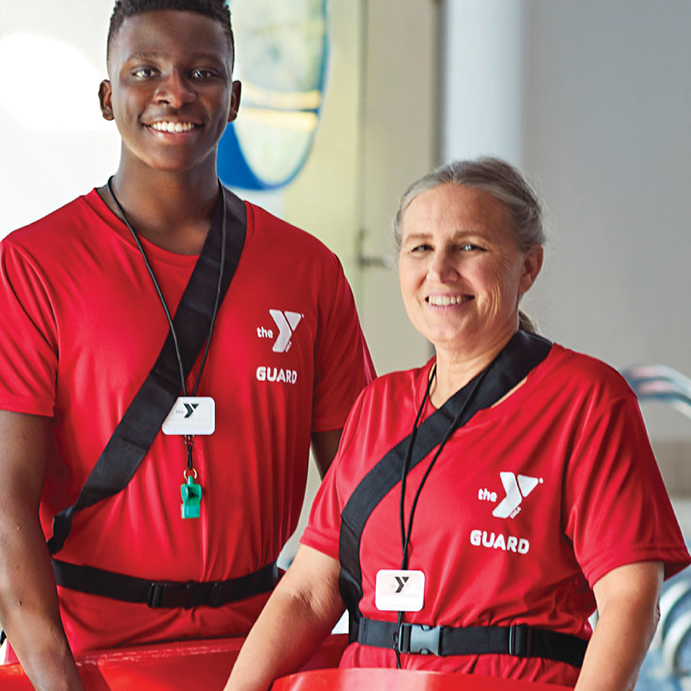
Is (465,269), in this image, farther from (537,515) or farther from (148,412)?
(148,412)

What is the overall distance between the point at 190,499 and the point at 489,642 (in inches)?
21.2

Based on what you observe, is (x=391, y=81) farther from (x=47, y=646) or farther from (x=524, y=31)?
(x=47, y=646)

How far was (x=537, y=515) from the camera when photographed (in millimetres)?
1327

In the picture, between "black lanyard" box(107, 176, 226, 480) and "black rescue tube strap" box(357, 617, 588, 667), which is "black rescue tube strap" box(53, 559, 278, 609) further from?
"black rescue tube strap" box(357, 617, 588, 667)

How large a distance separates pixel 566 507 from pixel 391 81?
352 centimetres

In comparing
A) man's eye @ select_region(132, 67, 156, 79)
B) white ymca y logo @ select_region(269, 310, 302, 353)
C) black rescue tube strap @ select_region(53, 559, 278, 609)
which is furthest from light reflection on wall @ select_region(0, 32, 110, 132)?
black rescue tube strap @ select_region(53, 559, 278, 609)

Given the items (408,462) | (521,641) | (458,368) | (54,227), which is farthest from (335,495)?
(54,227)

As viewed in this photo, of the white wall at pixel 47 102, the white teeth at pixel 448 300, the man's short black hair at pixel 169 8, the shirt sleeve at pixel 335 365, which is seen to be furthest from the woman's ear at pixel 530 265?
the white wall at pixel 47 102

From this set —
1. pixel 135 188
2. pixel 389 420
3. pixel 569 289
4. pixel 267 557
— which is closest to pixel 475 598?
pixel 389 420

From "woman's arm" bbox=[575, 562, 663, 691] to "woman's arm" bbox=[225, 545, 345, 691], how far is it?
1.45 feet

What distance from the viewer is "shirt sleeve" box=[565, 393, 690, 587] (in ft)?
4.17

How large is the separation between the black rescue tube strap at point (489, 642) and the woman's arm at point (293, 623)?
19 cm

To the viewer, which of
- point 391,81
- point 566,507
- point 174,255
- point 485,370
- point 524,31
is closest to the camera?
point 566,507

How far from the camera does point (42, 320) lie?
1.59 metres
